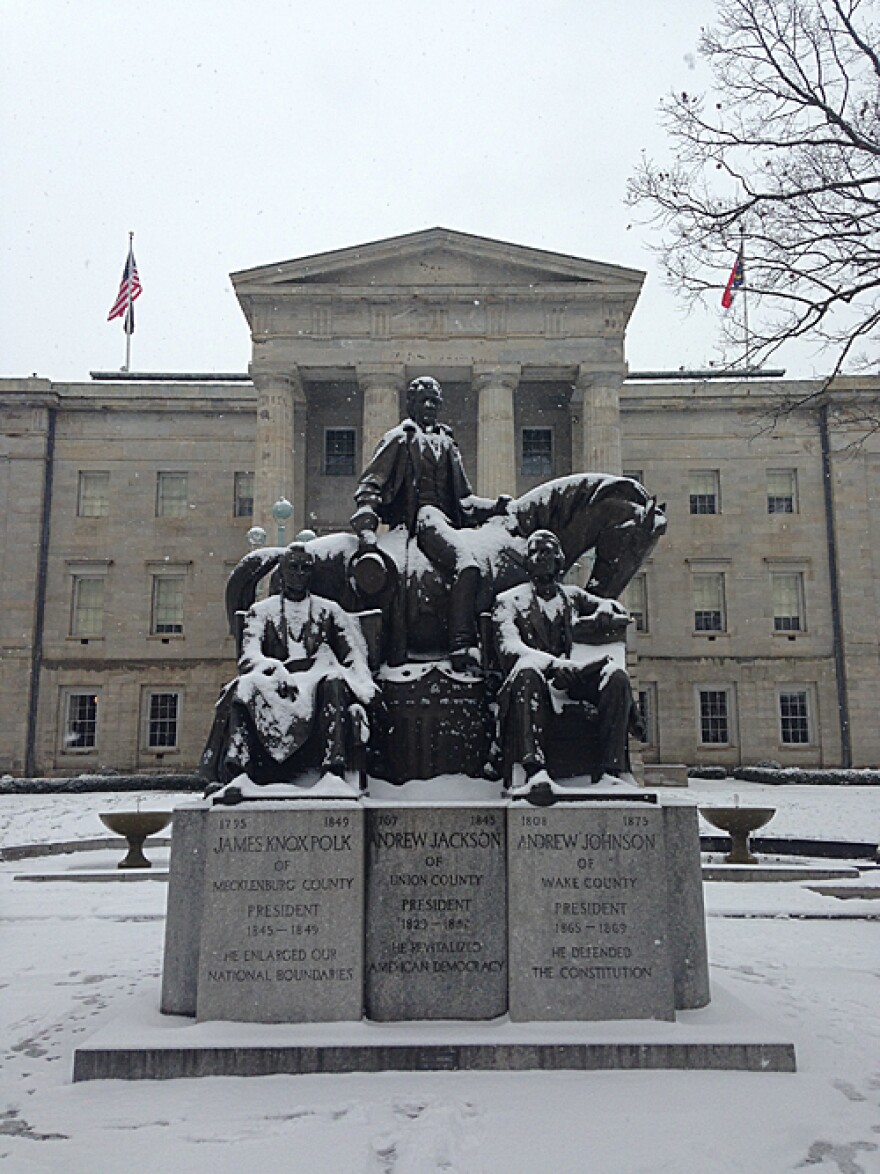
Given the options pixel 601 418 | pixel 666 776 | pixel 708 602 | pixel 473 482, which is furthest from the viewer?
pixel 708 602

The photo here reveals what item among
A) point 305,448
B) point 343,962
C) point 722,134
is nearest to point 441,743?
point 343,962

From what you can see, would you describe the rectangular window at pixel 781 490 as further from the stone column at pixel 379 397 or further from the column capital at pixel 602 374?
the stone column at pixel 379 397

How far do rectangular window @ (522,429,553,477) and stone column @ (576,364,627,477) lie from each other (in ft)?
15.2

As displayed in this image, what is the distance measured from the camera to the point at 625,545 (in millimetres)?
8859

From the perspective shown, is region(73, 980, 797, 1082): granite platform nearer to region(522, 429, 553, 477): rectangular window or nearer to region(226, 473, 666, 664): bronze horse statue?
region(226, 473, 666, 664): bronze horse statue

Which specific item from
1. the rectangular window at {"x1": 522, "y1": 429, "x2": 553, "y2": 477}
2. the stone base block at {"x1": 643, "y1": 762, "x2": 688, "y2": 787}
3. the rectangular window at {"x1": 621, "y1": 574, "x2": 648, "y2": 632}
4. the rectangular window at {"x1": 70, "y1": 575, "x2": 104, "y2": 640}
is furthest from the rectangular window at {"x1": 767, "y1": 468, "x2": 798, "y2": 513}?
the rectangular window at {"x1": 70, "y1": 575, "x2": 104, "y2": 640}

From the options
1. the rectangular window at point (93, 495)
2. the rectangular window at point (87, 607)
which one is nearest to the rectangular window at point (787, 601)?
the rectangular window at point (87, 607)

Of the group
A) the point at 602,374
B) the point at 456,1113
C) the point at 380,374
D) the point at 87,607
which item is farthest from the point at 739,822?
the point at 87,607

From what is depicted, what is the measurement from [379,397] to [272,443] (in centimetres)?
458

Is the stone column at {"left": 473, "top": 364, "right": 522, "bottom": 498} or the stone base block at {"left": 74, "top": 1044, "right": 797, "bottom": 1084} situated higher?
the stone column at {"left": 473, "top": 364, "right": 522, "bottom": 498}

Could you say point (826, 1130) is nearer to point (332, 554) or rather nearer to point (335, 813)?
point (335, 813)

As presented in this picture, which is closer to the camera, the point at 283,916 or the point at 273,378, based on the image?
the point at 283,916

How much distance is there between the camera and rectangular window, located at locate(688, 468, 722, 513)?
49656 mm

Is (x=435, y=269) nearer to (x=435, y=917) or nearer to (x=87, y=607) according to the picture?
(x=87, y=607)
